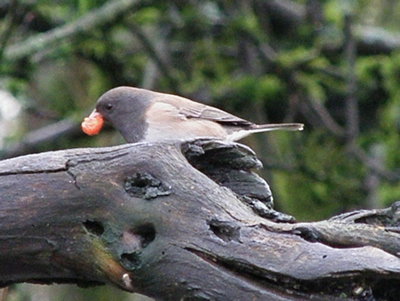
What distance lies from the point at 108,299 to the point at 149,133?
13.6ft

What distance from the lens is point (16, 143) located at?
611cm

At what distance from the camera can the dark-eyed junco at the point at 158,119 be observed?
430cm

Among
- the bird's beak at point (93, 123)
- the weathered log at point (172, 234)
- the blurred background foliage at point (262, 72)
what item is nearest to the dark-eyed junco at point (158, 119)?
the bird's beak at point (93, 123)

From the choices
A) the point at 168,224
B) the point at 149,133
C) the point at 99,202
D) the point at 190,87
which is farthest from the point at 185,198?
the point at 190,87

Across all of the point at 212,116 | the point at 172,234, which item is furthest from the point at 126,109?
the point at 172,234

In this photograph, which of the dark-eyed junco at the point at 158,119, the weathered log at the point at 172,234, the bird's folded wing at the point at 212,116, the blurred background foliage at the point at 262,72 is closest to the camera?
the weathered log at the point at 172,234

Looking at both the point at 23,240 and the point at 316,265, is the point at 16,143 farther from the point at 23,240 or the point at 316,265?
the point at 316,265

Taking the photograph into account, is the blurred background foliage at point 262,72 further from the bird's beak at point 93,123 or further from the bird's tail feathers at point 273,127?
the bird's tail feathers at point 273,127

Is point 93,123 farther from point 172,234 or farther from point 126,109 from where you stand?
point 172,234

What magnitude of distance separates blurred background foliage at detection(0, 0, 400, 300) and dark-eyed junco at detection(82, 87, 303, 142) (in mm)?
1089

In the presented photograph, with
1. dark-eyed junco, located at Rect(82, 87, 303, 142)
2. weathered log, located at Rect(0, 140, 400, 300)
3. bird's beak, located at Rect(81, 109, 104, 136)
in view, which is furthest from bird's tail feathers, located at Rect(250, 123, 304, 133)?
weathered log, located at Rect(0, 140, 400, 300)

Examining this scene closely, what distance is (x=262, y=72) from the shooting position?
21.4ft

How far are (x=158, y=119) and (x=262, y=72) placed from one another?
2.32 metres

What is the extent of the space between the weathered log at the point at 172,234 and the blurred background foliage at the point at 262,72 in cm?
286
